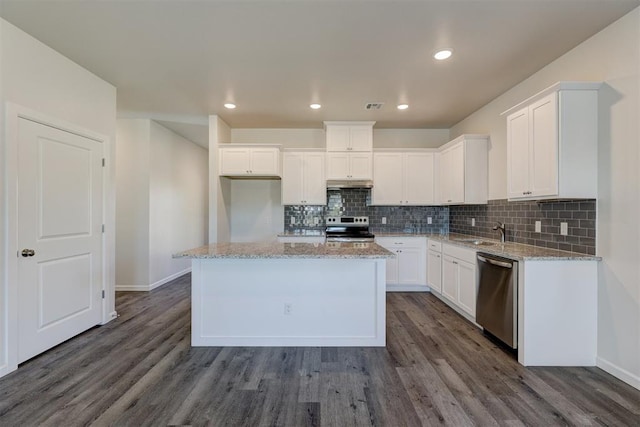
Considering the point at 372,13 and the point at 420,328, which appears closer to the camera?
the point at 372,13

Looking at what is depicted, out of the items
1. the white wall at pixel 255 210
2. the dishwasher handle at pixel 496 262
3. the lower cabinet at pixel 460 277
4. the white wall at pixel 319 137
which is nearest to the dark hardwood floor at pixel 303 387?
the lower cabinet at pixel 460 277

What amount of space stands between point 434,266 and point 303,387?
9.62ft

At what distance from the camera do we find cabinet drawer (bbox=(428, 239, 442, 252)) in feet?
14.1

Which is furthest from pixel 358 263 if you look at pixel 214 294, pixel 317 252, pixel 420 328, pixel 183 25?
pixel 183 25

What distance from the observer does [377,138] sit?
212 inches

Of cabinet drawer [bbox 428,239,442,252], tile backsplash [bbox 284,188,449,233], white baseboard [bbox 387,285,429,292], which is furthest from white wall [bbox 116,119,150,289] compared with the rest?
cabinet drawer [bbox 428,239,442,252]

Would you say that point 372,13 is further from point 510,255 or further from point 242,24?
point 510,255

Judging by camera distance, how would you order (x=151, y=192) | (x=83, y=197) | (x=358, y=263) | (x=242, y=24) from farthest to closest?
(x=151, y=192), (x=83, y=197), (x=358, y=263), (x=242, y=24)

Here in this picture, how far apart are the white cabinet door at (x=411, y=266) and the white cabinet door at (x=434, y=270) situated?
101 mm

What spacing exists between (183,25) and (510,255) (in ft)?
11.2

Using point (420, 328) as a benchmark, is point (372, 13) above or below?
above

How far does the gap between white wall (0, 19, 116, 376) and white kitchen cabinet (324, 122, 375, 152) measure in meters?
2.98

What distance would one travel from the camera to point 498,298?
287 cm

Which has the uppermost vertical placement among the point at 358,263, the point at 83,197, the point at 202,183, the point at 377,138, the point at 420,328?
the point at 377,138
